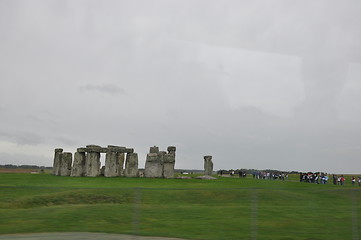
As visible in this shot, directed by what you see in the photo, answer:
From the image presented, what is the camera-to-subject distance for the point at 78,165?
36375 mm

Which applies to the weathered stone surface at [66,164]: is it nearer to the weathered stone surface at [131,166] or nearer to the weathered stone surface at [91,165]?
the weathered stone surface at [91,165]

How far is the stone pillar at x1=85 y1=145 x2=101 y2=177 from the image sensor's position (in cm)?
3616

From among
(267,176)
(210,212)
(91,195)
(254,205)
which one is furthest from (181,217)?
(267,176)

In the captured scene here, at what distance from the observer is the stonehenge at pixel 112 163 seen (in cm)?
3631

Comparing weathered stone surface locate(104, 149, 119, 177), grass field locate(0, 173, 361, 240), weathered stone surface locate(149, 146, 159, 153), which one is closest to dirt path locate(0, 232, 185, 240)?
grass field locate(0, 173, 361, 240)

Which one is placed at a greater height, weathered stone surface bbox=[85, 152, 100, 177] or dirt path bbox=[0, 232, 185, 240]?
weathered stone surface bbox=[85, 152, 100, 177]

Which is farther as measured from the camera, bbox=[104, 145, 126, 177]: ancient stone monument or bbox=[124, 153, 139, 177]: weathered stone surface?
bbox=[124, 153, 139, 177]: weathered stone surface

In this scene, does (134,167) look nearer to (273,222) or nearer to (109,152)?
(109,152)

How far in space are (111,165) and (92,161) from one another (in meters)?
1.93

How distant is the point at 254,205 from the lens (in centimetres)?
920

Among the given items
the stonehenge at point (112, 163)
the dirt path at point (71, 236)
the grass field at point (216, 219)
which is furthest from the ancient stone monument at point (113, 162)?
the dirt path at point (71, 236)

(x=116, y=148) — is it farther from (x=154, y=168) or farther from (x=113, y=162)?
(x=154, y=168)

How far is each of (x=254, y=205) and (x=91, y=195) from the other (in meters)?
11.7

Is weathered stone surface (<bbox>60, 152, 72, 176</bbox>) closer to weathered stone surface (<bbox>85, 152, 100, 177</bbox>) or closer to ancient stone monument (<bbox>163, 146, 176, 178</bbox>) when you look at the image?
weathered stone surface (<bbox>85, 152, 100, 177</bbox>)
